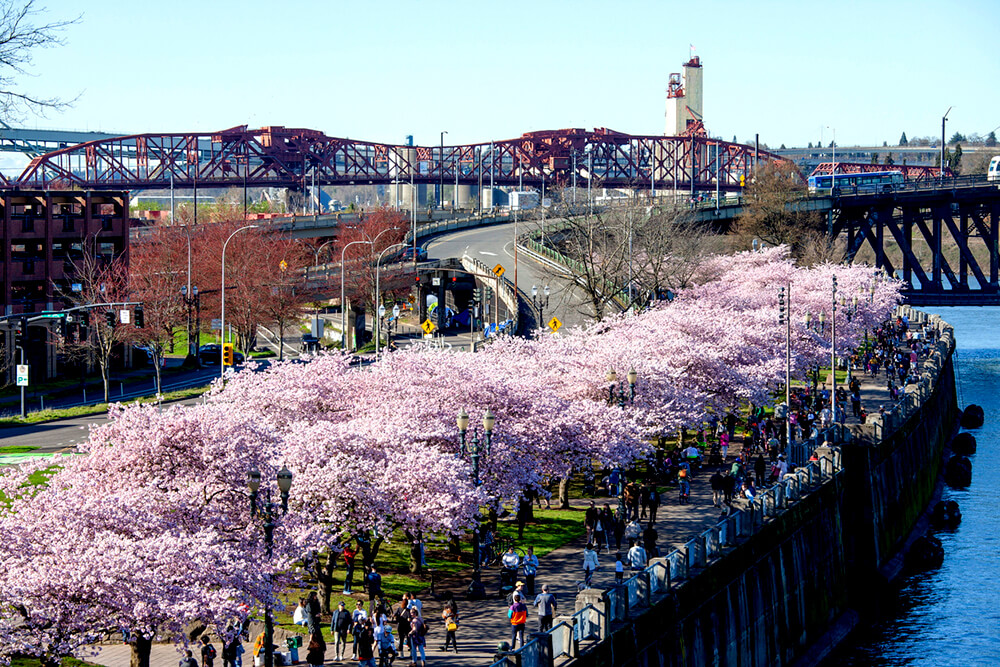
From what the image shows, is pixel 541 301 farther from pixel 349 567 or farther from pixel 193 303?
pixel 349 567

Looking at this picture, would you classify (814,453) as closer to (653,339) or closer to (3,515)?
(653,339)

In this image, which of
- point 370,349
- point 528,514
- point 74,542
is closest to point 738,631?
point 528,514

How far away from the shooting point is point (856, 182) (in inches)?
5551

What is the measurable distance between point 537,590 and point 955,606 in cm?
2100

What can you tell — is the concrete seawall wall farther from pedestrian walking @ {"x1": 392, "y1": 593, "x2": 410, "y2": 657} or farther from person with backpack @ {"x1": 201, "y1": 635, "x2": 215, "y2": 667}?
person with backpack @ {"x1": 201, "y1": 635, "x2": 215, "y2": 667}

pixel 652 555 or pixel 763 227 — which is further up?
pixel 763 227

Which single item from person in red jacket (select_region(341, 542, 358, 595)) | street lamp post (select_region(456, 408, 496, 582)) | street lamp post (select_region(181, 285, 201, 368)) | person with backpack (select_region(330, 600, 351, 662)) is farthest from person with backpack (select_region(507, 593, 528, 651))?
street lamp post (select_region(181, 285, 201, 368))

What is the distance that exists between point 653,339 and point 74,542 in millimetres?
34337

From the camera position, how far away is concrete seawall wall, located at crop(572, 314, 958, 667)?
104ft

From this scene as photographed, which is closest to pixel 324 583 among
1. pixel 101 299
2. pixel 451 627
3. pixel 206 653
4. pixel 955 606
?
pixel 451 627

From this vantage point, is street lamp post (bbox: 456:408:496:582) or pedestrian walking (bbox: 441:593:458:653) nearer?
pedestrian walking (bbox: 441:593:458:653)

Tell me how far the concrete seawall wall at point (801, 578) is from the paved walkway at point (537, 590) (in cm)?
253

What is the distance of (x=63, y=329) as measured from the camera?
84375 millimetres

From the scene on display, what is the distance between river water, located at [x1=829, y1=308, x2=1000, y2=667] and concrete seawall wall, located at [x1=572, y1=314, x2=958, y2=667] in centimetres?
123
